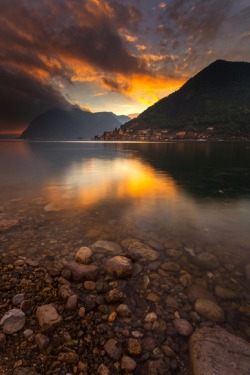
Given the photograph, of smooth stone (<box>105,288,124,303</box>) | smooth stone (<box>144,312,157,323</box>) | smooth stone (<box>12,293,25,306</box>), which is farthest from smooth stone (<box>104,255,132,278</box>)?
smooth stone (<box>12,293,25,306</box>)

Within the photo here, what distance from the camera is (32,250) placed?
809 centimetres

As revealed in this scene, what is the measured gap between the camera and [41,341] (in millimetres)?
4020

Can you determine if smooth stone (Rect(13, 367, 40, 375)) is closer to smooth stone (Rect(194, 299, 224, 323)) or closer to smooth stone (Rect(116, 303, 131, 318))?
smooth stone (Rect(116, 303, 131, 318))

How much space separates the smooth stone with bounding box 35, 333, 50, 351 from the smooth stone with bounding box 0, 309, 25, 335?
569 mm

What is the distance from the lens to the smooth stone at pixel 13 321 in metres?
4.28

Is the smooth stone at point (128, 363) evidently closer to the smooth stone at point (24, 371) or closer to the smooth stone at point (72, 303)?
the smooth stone at point (24, 371)

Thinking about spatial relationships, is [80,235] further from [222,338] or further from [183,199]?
[183,199]

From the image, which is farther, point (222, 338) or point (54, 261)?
point (54, 261)

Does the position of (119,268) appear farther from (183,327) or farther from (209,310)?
(209,310)

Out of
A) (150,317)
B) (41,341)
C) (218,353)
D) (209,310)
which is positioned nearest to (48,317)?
(41,341)

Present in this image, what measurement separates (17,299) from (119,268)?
303 centimetres

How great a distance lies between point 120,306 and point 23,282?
10.0 feet

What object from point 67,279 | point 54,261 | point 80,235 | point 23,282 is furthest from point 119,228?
point 23,282

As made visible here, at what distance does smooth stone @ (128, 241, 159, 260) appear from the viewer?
25.4 ft
